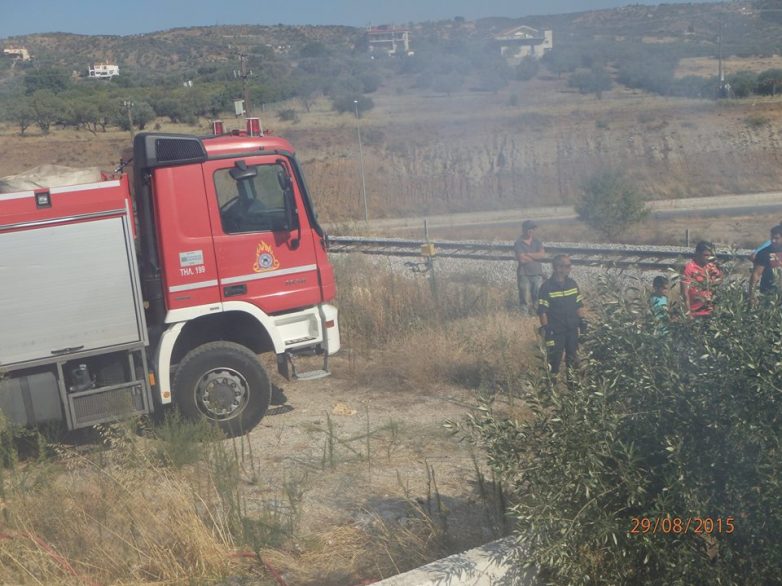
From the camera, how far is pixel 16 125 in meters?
51.0

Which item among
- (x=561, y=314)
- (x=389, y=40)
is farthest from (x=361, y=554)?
(x=389, y=40)

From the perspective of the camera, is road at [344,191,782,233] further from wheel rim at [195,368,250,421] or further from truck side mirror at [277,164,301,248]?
wheel rim at [195,368,250,421]

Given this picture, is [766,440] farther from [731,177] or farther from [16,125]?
[16,125]

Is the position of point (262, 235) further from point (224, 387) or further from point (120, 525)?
point (120, 525)

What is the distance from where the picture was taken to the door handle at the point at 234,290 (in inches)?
309

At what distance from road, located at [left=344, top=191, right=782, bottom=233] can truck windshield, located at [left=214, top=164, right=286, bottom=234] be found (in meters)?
24.2

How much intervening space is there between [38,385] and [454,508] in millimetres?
3623

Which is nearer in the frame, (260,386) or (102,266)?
(102,266)

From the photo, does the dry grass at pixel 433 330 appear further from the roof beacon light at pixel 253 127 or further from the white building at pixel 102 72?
the white building at pixel 102 72

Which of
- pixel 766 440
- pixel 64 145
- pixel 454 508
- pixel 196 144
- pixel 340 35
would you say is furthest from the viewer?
pixel 340 35

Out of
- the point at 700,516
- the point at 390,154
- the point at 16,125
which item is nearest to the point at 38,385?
the point at 700,516

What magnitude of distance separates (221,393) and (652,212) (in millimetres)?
29357

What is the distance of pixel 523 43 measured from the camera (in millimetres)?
48438
